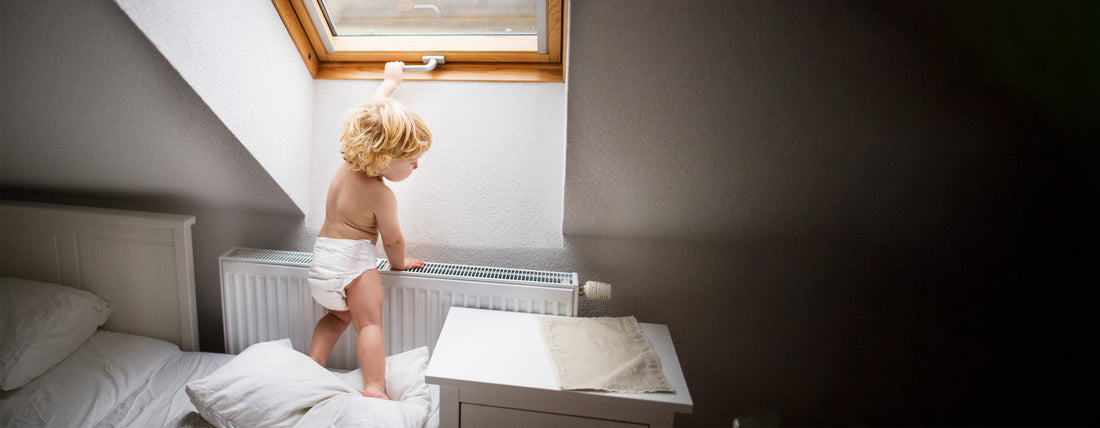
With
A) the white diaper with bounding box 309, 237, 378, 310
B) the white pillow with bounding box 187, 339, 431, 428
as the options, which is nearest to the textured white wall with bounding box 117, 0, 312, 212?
the white diaper with bounding box 309, 237, 378, 310

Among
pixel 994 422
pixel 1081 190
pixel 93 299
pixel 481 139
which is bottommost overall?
pixel 994 422

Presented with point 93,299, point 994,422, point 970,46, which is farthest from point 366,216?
point 994,422

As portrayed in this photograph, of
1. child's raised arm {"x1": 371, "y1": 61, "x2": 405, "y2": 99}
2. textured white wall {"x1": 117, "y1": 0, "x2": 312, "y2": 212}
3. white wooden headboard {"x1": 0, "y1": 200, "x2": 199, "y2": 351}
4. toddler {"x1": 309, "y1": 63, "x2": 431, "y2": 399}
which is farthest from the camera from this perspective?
white wooden headboard {"x1": 0, "y1": 200, "x2": 199, "y2": 351}

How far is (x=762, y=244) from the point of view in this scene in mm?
1652

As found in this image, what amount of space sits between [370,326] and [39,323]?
3.29 feet

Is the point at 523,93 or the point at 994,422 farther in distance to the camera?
the point at 994,422

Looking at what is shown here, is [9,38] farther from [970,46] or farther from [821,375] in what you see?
[821,375]

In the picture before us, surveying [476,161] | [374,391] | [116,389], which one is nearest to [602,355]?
[374,391]

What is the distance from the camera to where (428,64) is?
1590 millimetres

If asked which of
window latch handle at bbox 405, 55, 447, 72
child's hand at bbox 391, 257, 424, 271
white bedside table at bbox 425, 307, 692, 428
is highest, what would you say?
window latch handle at bbox 405, 55, 447, 72

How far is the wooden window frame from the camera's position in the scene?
1573mm

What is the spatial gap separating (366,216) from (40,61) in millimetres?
823

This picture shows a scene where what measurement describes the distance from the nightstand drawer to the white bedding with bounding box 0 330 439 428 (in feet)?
0.57

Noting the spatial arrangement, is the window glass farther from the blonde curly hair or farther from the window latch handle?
the blonde curly hair
